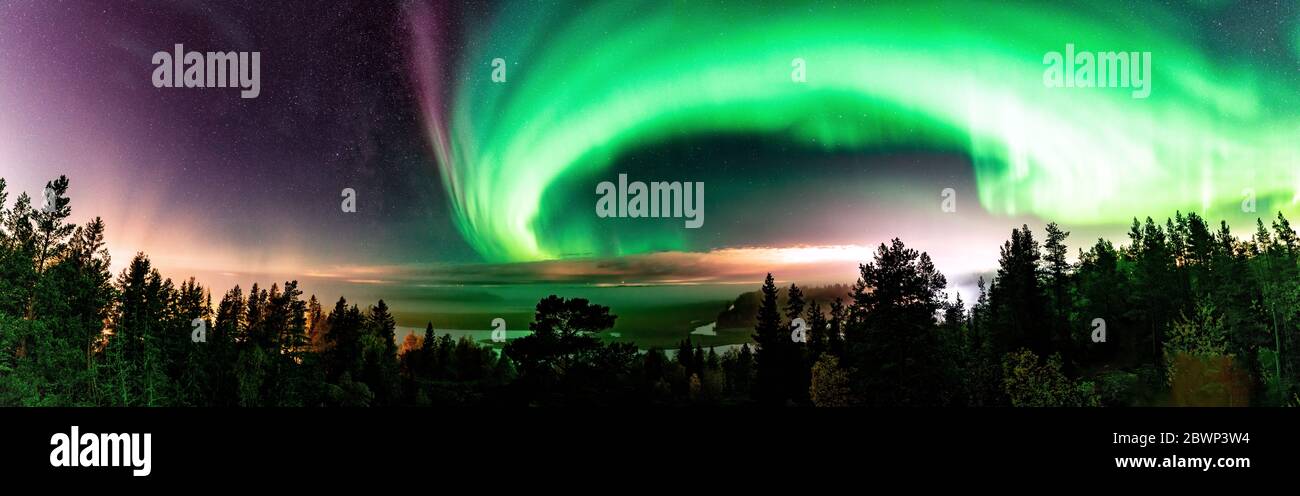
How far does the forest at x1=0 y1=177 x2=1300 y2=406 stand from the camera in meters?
19.8

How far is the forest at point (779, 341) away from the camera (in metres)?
19.8

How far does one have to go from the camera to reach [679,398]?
2059 cm

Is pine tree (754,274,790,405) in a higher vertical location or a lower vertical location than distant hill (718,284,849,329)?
lower

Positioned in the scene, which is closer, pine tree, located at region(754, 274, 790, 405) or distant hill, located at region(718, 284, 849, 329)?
distant hill, located at region(718, 284, 849, 329)

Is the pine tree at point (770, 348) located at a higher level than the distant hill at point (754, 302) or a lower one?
lower

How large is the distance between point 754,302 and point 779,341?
1.60 meters

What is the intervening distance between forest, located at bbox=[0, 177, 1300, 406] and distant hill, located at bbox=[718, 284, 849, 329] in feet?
0.42

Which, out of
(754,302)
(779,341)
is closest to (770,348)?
(779,341)

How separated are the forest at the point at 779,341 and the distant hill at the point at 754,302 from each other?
5.1 inches
